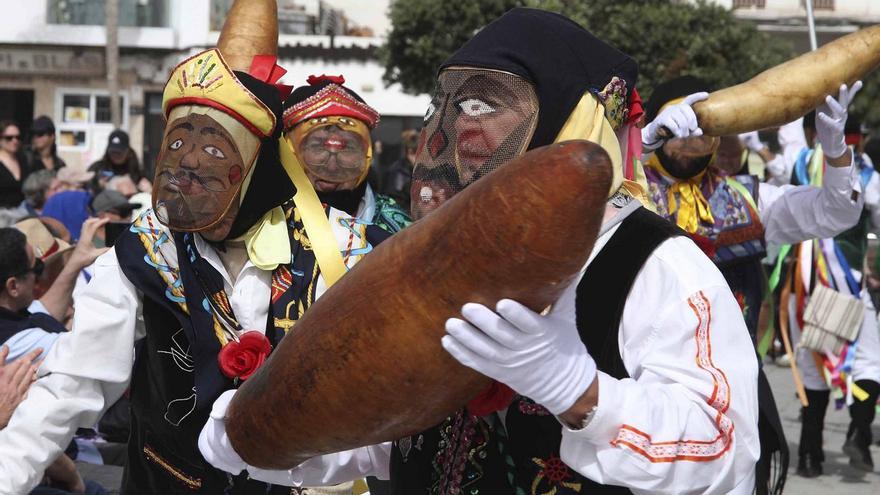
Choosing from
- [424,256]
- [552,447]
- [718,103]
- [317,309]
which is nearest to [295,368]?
[317,309]

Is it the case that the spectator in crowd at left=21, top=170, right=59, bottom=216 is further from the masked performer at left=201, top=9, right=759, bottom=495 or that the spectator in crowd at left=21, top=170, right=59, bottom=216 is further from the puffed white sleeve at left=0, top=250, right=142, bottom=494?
the masked performer at left=201, top=9, right=759, bottom=495

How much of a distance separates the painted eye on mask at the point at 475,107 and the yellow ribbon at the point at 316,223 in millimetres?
974

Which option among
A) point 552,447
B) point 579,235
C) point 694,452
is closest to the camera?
point 579,235

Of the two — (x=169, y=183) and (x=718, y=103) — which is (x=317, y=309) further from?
(x=718, y=103)

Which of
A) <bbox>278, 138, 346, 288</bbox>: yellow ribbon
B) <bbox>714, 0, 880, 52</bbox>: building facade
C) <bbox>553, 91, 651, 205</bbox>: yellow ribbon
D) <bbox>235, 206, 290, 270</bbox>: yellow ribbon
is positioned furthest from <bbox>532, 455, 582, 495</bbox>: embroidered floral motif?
<bbox>714, 0, 880, 52</bbox>: building facade

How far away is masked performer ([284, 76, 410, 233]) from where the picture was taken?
528 centimetres

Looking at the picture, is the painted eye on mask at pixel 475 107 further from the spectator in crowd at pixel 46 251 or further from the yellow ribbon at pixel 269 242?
the spectator in crowd at pixel 46 251

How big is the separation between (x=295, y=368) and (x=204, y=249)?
4.41ft

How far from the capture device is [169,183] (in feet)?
10.2

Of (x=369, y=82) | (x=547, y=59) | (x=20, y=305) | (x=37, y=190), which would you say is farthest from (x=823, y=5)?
(x=547, y=59)

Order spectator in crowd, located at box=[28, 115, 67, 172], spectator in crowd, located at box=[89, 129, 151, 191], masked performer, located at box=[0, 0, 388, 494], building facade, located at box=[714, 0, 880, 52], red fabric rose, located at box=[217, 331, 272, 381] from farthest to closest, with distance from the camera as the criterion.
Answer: building facade, located at box=[714, 0, 880, 52] → spectator in crowd, located at box=[28, 115, 67, 172] → spectator in crowd, located at box=[89, 129, 151, 191] → masked performer, located at box=[0, 0, 388, 494] → red fabric rose, located at box=[217, 331, 272, 381]

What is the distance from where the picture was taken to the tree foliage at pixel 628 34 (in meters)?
20.7

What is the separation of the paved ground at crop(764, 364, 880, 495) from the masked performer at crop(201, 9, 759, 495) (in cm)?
513

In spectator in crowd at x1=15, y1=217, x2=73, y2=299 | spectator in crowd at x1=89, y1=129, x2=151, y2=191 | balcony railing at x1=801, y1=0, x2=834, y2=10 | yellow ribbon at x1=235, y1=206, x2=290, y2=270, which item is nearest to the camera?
yellow ribbon at x1=235, y1=206, x2=290, y2=270
